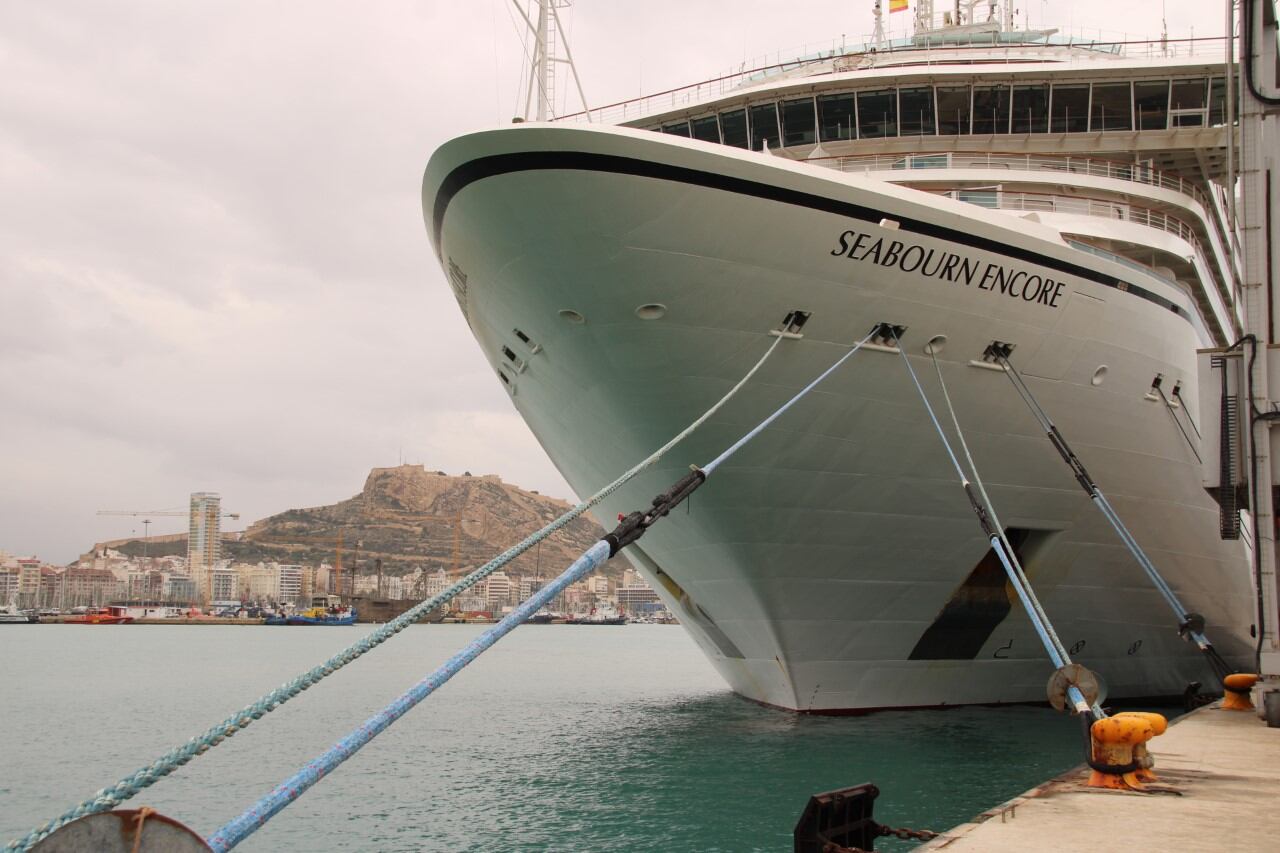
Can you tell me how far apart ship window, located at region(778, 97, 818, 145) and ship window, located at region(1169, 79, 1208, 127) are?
511 cm

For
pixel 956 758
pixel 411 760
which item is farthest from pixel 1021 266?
pixel 411 760

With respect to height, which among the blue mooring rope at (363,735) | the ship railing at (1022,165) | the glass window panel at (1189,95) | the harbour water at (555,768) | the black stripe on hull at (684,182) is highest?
the glass window panel at (1189,95)

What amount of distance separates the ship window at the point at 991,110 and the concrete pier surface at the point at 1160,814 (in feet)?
33.3

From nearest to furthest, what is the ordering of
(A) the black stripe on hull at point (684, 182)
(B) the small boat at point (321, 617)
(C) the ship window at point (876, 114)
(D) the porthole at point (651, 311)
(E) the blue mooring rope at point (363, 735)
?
(E) the blue mooring rope at point (363, 735) → (A) the black stripe on hull at point (684, 182) → (D) the porthole at point (651, 311) → (C) the ship window at point (876, 114) → (B) the small boat at point (321, 617)

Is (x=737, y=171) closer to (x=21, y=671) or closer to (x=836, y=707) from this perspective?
(x=836, y=707)

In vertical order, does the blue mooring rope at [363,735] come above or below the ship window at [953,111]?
below

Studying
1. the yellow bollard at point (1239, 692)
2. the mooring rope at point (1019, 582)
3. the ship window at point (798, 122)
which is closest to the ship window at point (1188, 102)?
the ship window at point (798, 122)

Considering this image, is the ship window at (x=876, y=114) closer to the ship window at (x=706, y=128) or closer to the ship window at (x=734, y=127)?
the ship window at (x=734, y=127)

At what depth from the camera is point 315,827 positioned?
420 inches

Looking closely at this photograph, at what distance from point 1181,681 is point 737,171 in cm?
1145

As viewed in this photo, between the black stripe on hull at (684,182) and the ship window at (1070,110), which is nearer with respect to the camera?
the black stripe on hull at (684,182)

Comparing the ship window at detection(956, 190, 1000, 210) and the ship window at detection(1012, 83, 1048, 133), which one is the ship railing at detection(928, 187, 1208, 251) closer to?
the ship window at detection(956, 190, 1000, 210)

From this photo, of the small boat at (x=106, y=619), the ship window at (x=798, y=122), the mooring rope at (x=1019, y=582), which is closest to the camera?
the mooring rope at (x=1019, y=582)

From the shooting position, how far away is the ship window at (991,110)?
52.7 feet
